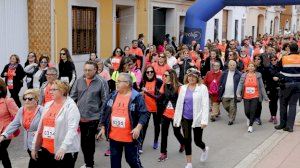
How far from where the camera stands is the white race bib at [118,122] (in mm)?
5883

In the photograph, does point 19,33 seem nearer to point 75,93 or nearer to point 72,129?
point 75,93

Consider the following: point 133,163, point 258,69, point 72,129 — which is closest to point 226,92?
point 258,69

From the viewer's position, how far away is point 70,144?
17.6 feet

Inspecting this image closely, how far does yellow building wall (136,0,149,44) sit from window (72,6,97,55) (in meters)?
3.31

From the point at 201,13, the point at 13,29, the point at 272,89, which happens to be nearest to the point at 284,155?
the point at 272,89

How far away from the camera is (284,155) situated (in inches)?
312

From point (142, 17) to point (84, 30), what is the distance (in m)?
4.28

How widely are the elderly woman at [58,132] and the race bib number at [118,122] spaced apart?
591mm

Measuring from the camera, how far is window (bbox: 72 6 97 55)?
15.9m

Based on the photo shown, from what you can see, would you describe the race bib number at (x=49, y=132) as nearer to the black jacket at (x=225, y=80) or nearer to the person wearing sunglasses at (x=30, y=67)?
the person wearing sunglasses at (x=30, y=67)

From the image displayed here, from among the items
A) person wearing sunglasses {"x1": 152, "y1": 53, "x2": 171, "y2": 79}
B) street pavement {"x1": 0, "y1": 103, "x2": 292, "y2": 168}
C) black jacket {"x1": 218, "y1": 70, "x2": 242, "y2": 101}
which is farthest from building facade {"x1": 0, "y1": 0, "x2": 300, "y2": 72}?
black jacket {"x1": 218, "y1": 70, "x2": 242, "y2": 101}

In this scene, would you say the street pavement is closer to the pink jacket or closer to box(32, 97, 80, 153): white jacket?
the pink jacket

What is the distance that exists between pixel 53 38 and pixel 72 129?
31.9 ft

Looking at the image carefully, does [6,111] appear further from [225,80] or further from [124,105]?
[225,80]
